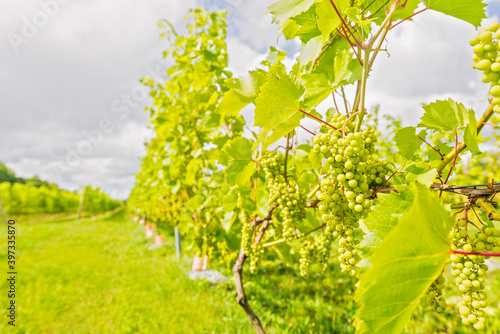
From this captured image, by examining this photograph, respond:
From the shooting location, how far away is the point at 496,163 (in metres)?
5.25

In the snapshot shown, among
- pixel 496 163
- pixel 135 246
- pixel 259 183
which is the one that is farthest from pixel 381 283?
pixel 135 246

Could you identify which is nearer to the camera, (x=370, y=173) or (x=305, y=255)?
(x=370, y=173)

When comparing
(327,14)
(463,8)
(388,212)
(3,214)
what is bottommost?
(3,214)

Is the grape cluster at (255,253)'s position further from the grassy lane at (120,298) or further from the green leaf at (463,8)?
the grassy lane at (120,298)

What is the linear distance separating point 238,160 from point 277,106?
82cm

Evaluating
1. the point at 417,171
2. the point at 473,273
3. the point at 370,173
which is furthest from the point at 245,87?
the point at 473,273

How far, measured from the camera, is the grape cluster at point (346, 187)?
765 mm

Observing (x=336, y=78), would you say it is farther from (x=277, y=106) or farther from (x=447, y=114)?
(x=447, y=114)

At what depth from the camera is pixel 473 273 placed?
0.70 meters

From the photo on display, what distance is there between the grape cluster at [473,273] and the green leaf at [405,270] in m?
0.28

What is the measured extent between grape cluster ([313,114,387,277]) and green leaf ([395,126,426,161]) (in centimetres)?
32

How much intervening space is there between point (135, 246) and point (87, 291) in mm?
3768

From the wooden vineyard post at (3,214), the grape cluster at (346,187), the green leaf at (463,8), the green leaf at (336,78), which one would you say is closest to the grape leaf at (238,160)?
the green leaf at (336,78)

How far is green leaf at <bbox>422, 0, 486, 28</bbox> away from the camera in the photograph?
2.93 feet
